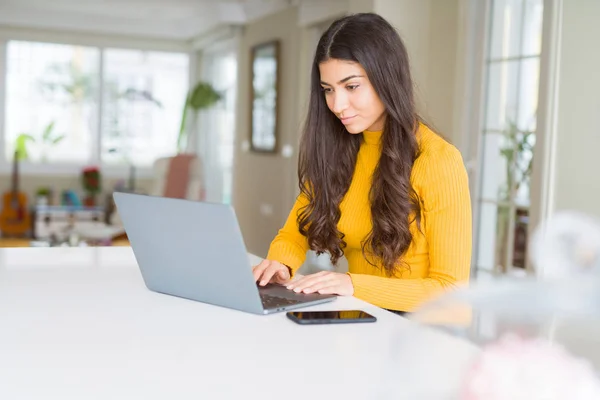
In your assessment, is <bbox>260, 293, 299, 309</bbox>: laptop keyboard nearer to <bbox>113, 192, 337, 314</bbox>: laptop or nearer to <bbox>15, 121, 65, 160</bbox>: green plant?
<bbox>113, 192, 337, 314</bbox>: laptop

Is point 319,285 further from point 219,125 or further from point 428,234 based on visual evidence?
point 219,125

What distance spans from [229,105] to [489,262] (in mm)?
4927

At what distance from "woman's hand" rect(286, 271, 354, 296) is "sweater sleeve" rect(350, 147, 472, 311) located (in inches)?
1.2

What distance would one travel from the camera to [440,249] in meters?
1.73

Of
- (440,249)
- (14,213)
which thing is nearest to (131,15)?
(14,213)

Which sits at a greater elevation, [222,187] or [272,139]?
[272,139]

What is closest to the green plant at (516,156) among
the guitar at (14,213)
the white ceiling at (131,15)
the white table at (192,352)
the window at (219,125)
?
the white table at (192,352)

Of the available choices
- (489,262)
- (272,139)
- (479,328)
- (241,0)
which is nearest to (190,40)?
(241,0)

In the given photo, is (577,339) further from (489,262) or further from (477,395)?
(489,262)

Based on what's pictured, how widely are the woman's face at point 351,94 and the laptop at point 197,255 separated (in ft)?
1.58

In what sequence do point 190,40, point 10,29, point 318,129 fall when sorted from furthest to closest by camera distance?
point 190,40
point 10,29
point 318,129

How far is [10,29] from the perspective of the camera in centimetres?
924

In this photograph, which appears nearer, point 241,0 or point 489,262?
point 489,262

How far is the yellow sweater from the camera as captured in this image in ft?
5.60
